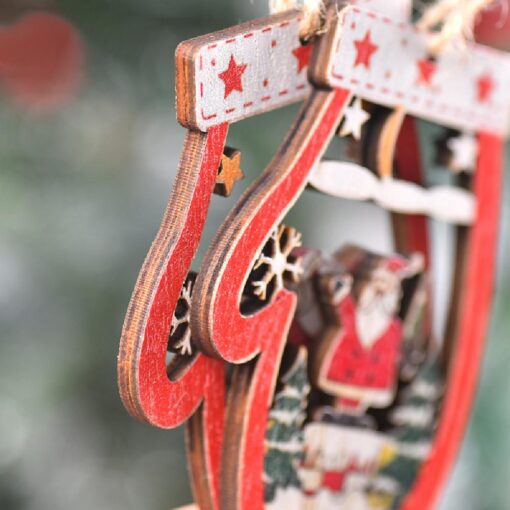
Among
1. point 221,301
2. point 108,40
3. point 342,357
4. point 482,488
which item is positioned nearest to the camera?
point 221,301

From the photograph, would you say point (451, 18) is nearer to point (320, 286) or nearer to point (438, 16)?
point (438, 16)

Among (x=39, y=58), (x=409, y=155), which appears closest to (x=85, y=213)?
(x=39, y=58)

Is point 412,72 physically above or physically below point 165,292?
above

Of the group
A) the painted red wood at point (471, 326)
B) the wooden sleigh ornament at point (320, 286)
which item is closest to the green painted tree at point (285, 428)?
the wooden sleigh ornament at point (320, 286)

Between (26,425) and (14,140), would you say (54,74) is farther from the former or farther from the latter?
(26,425)

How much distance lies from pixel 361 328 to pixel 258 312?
12 centimetres

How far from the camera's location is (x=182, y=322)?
45 cm

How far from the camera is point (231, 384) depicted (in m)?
0.49

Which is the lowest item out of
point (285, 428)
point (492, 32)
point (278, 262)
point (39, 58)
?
point (285, 428)

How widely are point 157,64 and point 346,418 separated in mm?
542

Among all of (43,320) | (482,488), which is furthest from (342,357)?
(482,488)

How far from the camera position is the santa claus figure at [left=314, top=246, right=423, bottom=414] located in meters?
0.54

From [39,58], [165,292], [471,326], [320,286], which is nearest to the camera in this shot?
[165,292]

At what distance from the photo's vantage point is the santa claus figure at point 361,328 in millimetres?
543
